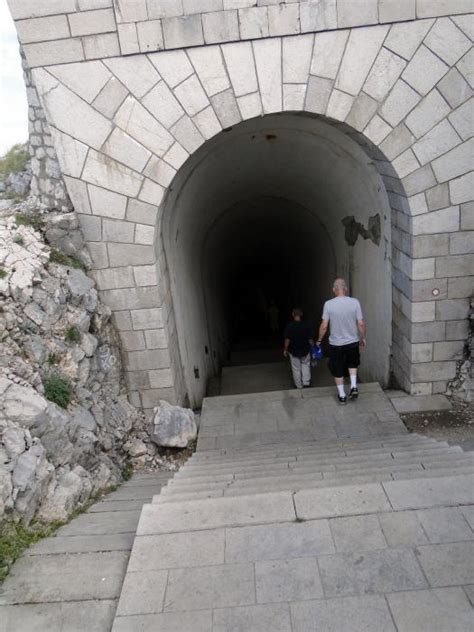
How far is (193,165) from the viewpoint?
6.77 m

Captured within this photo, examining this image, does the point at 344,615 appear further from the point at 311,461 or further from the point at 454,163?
the point at 454,163

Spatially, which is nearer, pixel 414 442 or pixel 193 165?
pixel 414 442

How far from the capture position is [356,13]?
534cm

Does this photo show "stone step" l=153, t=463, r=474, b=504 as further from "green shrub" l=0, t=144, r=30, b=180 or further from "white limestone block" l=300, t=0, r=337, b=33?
"green shrub" l=0, t=144, r=30, b=180

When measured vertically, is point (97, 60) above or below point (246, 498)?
above

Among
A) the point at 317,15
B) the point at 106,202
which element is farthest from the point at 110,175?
the point at 317,15

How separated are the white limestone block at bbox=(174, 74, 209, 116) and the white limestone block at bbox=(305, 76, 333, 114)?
118 centimetres

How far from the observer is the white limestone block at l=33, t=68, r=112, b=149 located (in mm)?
5570

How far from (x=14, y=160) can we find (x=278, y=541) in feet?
25.2

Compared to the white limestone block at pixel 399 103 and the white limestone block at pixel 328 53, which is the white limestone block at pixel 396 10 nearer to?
the white limestone block at pixel 328 53

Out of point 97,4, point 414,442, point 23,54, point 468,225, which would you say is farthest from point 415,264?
point 23,54

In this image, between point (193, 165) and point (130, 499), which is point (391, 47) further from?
point (130, 499)

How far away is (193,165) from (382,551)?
17.4 ft

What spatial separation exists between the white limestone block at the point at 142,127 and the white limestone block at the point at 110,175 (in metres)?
0.38
